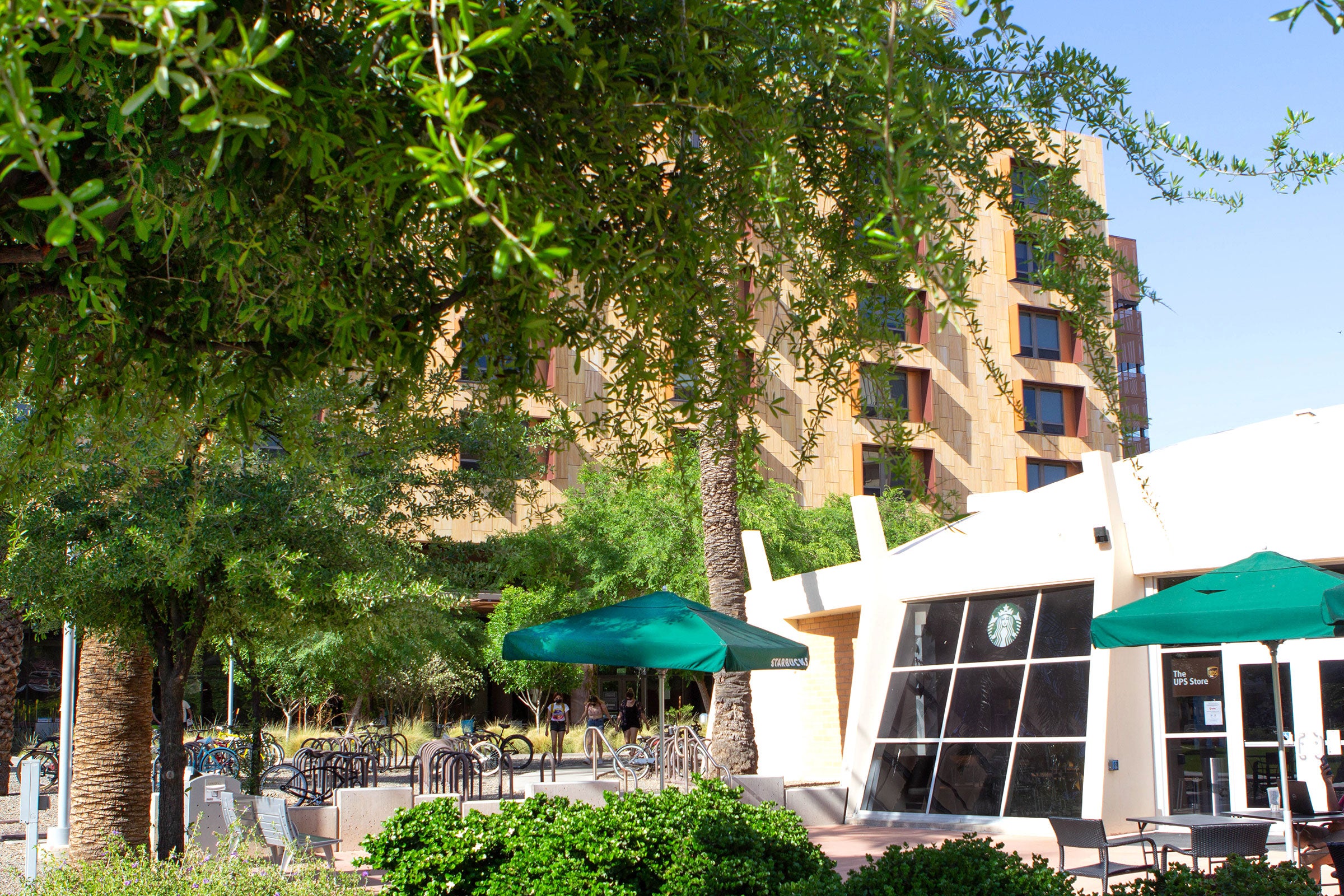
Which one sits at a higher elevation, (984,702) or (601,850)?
(984,702)

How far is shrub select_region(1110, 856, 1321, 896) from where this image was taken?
4.99 metres

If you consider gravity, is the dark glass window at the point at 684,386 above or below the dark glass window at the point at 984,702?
above

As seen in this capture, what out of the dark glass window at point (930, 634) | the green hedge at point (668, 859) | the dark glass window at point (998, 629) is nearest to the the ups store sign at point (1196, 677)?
the dark glass window at point (998, 629)

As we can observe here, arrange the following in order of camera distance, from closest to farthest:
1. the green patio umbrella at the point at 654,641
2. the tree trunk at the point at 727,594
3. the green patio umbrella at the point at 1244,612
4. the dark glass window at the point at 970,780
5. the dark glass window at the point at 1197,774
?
the green patio umbrella at the point at 1244,612
the green patio umbrella at the point at 654,641
the dark glass window at the point at 1197,774
the dark glass window at the point at 970,780
the tree trunk at the point at 727,594

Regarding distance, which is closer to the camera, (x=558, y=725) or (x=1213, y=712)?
(x=1213, y=712)

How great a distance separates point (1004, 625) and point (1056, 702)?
4.12 ft

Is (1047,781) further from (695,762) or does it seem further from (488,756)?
(488,756)

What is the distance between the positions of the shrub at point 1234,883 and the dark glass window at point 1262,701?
27.1ft

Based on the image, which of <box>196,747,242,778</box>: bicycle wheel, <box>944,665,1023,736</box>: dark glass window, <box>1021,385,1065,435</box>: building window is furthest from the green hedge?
<box>1021,385,1065,435</box>: building window

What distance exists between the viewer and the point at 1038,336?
42719 mm

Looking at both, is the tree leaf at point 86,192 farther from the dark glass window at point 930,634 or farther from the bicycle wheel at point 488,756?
the bicycle wheel at point 488,756

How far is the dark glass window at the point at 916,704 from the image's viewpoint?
14.9 metres

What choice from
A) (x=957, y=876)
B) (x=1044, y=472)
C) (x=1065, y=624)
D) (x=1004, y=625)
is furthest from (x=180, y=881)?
(x=1044, y=472)

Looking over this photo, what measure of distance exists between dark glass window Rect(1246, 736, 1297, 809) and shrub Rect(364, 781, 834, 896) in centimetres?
773
